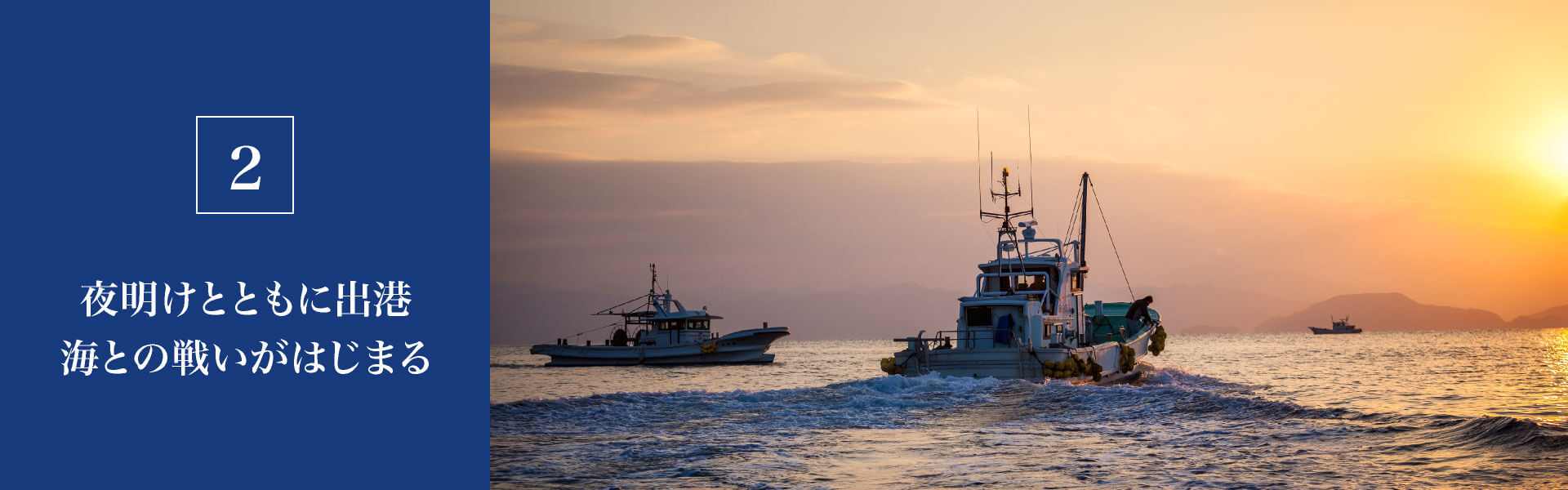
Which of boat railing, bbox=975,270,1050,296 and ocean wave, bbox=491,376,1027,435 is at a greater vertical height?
boat railing, bbox=975,270,1050,296

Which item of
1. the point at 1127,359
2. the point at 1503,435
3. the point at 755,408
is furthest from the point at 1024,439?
the point at 1127,359

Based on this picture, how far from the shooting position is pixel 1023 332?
109 feet

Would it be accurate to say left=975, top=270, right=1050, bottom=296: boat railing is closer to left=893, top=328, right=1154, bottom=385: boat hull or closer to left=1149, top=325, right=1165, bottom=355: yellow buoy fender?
left=893, top=328, right=1154, bottom=385: boat hull

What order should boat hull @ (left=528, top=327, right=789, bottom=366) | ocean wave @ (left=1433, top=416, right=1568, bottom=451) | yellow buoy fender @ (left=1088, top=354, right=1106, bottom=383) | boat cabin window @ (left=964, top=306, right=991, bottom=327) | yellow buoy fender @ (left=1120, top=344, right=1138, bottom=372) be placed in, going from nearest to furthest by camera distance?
ocean wave @ (left=1433, top=416, right=1568, bottom=451) → boat cabin window @ (left=964, top=306, right=991, bottom=327) → yellow buoy fender @ (left=1088, top=354, right=1106, bottom=383) → yellow buoy fender @ (left=1120, top=344, right=1138, bottom=372) → boat hull @ (left=528, top=327, right=789, bottom=366)

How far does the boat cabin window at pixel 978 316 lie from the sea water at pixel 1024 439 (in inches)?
124

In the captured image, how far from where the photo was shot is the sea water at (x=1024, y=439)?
1414 centimetres

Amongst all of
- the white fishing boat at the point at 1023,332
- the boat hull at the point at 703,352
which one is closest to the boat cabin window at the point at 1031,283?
the white fishing boat at the point at 1023,332

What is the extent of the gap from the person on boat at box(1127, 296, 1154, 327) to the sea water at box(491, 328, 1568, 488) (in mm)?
13068

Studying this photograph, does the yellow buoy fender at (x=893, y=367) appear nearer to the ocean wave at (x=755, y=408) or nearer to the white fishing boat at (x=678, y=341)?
the ocean wave at (x=755, y=408)

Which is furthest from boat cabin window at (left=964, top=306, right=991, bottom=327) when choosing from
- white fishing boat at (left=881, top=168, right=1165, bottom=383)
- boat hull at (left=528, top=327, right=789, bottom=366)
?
boat hull at (left=528, top=327, right=789, bottom=366)

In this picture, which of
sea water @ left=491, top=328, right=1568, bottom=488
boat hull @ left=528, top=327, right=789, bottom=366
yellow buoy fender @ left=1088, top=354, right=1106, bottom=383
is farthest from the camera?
boat hull @ left=528, top=327, right=789, bottom=366

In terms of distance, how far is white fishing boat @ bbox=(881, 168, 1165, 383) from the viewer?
31969 millimetres

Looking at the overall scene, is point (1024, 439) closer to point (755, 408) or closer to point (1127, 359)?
point (755, 408)

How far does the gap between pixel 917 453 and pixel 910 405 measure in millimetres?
8370
